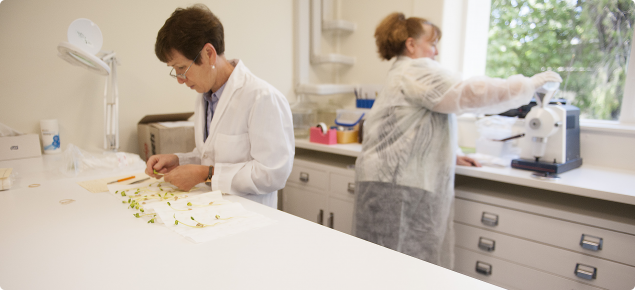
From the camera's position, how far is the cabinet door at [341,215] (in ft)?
7.49

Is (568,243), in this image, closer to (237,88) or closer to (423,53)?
(423,53)

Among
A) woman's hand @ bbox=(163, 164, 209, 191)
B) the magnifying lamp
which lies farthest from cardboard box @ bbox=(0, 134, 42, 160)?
woman's hand @ bbox=(163, 164, 209, 191)

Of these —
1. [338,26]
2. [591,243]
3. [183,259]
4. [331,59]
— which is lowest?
[591,243]

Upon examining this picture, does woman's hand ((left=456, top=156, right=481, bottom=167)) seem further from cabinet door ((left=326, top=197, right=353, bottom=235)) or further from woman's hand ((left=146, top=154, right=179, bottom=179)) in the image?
woman's hand ((left=146, top=154, right=179, bottom=179))

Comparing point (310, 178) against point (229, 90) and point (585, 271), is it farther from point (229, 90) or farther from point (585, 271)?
point (585, 271)

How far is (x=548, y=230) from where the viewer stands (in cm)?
158

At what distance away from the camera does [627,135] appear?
1876 mm

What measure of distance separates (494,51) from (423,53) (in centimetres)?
106

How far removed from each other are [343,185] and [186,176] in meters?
1.21

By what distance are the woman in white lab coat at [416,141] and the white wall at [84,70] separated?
4.13ft

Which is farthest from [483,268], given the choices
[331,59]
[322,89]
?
[331,59]

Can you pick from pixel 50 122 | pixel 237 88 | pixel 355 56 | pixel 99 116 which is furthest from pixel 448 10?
pixel 50 122

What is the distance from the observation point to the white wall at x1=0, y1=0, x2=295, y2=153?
173 centimetres

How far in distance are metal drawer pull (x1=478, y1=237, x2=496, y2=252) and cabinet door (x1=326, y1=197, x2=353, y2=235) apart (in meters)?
0.76
